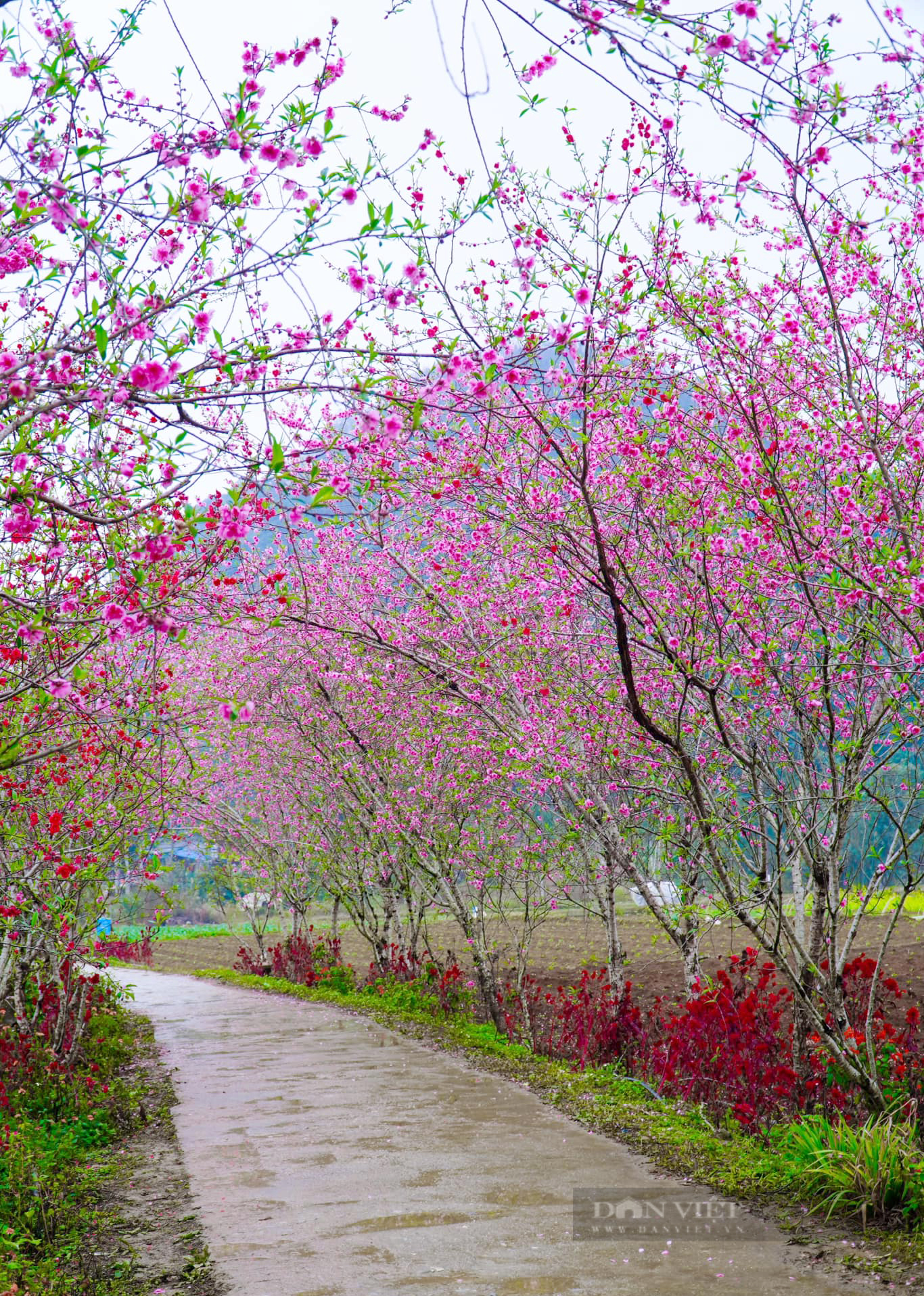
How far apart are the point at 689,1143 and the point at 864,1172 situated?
5.22 ft

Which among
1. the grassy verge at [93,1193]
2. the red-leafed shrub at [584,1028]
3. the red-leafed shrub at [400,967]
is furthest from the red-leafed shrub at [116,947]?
the red-leafed shrub at [584,1028]

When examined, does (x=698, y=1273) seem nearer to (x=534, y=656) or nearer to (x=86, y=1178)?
(x=86, y=1178)

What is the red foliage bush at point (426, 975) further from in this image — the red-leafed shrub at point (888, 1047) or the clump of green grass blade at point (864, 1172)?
the clump of green grass blade at point (864, 1172)

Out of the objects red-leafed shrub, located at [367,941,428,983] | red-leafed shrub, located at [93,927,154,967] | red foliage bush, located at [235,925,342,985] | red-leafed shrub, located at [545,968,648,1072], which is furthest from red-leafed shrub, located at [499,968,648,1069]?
red foliage bush, located at [235,925,342,985]

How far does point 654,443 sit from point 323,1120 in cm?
554

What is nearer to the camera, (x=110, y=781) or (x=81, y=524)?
(x=81, y=524)

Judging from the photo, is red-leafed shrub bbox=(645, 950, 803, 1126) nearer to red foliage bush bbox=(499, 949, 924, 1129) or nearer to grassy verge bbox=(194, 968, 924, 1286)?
red foliage bush bbox=(499, 949, 924, 1129)

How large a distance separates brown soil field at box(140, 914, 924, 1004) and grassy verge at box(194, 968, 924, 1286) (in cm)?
125

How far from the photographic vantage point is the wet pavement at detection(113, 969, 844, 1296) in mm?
4660

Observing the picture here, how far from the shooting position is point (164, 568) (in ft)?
17.8

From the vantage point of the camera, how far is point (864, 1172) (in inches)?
211

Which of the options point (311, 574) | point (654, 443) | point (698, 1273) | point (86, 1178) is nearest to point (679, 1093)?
point (698, 1273)

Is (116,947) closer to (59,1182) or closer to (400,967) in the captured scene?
(400,967)

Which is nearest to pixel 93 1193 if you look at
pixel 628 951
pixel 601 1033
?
pixel 601 1033
